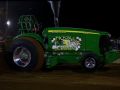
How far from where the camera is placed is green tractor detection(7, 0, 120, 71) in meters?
13.4

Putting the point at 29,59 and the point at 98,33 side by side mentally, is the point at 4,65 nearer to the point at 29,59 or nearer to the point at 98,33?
the point at 29,59

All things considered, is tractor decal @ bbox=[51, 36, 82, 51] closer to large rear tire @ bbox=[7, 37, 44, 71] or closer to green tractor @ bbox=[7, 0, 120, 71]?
green tractor @ bbox=[7, 0, 120, 71]

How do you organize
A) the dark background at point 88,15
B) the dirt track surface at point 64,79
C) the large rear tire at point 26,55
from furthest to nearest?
the dark background at point 88,15
the large rear tire at point 26,55
the dirt track surface at point 64,79

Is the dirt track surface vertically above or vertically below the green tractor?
below

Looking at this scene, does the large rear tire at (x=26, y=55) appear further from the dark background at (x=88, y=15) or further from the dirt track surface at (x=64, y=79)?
the dark background at (x=88, y=15)

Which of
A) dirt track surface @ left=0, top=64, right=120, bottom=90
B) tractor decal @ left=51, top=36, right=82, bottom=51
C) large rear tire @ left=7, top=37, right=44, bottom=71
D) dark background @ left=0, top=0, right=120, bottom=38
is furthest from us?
dark background @ left=0, top=0, right=120, bottom=38

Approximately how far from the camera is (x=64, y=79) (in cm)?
1169

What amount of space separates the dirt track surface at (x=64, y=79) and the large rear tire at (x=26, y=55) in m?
0.37

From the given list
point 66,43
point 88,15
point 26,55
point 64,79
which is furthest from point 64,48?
point 88,15

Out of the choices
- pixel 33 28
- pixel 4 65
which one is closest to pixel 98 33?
pixel 33 28

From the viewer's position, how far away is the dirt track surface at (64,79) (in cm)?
975

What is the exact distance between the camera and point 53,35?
13.5 meters

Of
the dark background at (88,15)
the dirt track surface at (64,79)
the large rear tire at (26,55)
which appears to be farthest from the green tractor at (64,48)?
the dark background at (88,15)

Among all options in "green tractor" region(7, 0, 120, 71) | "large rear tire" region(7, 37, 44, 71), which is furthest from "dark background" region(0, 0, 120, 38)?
"large rear tire" region(7, 37, 44, 71)
